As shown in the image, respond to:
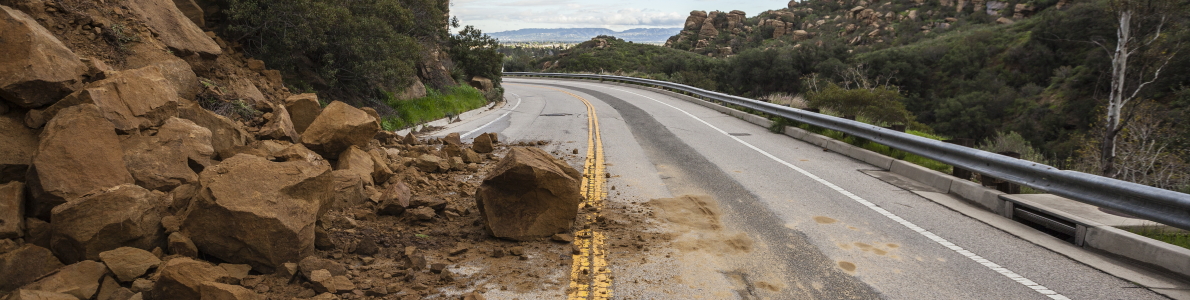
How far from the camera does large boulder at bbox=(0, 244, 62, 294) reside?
13.7 feet

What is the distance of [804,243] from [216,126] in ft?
21.6

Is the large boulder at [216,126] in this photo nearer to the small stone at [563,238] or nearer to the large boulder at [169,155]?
the large boulder at [169,155]

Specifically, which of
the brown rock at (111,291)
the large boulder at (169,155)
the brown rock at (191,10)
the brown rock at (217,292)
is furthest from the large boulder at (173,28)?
the brown rock at (217,292)

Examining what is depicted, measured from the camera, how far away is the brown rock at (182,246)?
177 inches

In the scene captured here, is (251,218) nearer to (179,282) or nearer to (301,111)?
(179,282)

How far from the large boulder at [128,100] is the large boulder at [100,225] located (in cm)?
145

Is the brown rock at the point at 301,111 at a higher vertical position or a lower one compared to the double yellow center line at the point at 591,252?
higher

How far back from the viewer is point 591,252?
5.44m

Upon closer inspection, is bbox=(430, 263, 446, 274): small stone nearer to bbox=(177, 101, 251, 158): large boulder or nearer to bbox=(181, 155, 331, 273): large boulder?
bbox=(181, 155, 331, 273): large boulder

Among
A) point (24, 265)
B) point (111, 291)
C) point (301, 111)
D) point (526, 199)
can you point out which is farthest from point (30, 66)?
point (526, 199)

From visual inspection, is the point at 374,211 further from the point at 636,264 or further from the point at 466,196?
the point at 636,264

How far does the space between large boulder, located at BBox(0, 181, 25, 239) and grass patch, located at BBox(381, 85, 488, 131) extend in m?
10.3

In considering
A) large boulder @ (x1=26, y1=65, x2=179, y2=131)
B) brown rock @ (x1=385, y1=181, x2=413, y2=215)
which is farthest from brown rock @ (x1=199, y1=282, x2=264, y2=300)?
large boulder @ (x1=26, y1=65, x2=179, y2=131)

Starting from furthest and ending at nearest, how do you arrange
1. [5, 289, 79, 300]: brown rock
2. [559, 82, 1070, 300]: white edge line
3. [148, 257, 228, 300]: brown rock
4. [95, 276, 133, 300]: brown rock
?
1. [559, 82, 1070, 300]: white edge line
2. [95, 276, 133, 300]: brown rock
3. [148, 257, 228, 300]: brown rock
4. [5, 289, 79, 300]: brown rock
